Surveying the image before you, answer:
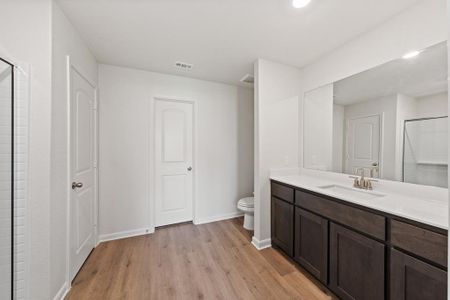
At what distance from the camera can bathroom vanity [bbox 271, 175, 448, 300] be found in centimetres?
96

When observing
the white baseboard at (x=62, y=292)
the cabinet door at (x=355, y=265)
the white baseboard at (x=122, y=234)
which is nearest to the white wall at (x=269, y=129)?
the cabinet door at (x=355, y=265)

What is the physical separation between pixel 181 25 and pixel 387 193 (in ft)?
7.71

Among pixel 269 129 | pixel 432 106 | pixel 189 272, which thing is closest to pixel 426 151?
pixel 432 106

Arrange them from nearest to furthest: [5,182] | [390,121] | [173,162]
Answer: [5,182] < [390,121] < [173,162]

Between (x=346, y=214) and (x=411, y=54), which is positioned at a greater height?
(x=411, y=54)

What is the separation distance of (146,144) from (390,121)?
2769 mm

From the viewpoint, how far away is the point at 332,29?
1.68m

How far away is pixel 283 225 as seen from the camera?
2.00 meters

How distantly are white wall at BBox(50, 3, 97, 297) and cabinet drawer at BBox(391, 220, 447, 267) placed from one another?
232 cm

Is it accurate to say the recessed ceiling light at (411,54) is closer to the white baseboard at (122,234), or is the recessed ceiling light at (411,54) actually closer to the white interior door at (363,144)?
the white interior door at (363,144)

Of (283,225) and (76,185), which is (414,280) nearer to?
(283,225)

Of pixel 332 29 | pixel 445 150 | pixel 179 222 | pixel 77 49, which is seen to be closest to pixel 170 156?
pixel 179 222

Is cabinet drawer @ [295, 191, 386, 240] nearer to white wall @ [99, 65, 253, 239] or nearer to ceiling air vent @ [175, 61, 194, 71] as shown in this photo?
white wall @ [99, 65, 253, 239]

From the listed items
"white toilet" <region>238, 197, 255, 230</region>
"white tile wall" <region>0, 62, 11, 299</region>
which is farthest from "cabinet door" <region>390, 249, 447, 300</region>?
"white tile wall" <region>0, 62, 11, 299</region>
